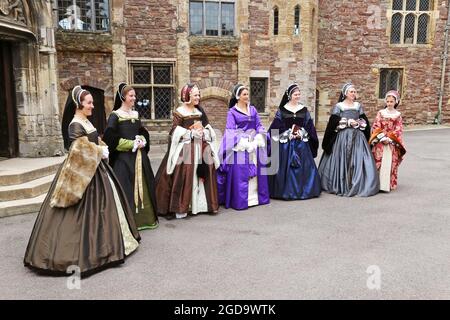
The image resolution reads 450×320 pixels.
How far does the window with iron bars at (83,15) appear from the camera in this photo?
1097 centimetres

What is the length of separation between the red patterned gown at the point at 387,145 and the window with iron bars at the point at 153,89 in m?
7.11

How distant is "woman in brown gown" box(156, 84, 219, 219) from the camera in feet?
17.7

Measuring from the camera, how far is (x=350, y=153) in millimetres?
6473

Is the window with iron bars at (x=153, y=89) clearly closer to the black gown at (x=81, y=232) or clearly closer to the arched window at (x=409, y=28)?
the black gown at (x=81, y=232)

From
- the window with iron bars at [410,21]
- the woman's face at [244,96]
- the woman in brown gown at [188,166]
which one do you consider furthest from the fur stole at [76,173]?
the window with iron bars at [410,21]

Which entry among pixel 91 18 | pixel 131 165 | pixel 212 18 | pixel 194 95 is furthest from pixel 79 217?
pixel 212 18

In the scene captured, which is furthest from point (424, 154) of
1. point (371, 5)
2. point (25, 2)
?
point (25, 2)

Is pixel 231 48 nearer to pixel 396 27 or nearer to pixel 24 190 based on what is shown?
pixel 396 27

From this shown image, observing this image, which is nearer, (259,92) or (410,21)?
(259,92)

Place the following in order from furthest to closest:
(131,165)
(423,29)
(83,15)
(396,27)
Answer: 1. (423,29)
2. (396,27)
3. (83,15)
4. (131,165)

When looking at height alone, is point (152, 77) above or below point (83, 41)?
below

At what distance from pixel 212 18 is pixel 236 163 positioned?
25.2ft

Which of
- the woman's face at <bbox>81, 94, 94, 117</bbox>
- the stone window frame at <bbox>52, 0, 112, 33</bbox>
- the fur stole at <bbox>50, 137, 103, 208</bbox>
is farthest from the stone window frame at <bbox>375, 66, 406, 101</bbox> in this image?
the fur stole at <bbox>50, 137, 103, 208</bbox>
